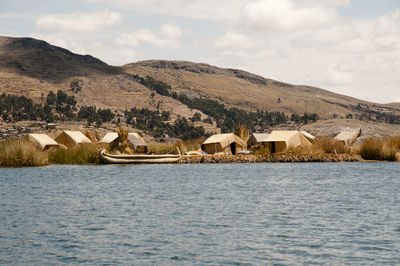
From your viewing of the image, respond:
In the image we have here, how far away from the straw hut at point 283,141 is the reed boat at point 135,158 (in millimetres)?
9945

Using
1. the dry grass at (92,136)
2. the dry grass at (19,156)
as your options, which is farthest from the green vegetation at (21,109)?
the dry grass at (19,156)

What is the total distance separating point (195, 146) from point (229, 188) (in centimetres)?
3034

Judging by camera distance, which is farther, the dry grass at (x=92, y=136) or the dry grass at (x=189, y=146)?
the dry grass at (x=92, y=136)

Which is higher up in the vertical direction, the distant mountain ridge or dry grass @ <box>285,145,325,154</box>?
the distant mountain ridge

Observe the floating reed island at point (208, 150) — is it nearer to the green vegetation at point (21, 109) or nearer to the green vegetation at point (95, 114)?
the green vegetation at point (21, 109)

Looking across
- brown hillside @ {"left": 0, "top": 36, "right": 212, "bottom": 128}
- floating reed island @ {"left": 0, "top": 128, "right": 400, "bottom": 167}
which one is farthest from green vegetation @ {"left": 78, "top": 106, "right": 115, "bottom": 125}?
→ floating reed island @ {"left": 0, "top": 128, "right": 400, "bottom": 167}

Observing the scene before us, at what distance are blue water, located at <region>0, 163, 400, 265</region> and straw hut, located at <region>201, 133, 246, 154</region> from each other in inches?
839

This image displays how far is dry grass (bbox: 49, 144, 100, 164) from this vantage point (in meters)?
47.4

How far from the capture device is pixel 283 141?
54.4m

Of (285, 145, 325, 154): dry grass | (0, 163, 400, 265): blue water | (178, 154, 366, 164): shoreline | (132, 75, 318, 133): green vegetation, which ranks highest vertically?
(132, 75, 318, 133): green vegetation

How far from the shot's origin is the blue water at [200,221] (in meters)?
13.8

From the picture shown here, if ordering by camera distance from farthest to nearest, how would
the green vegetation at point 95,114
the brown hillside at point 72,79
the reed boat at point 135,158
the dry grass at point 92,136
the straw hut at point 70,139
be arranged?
the brown hillside at point 72,79
the green vegetation at point 95,114
the dry grass at point 92,136
the straw hut at point 70,139
the reed boat at point 135,158

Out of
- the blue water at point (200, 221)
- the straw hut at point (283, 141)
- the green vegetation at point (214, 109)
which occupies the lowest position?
the blue water at point (200, 221)

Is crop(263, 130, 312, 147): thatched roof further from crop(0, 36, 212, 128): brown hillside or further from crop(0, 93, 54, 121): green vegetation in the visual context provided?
crop(0, 36, 212, 128): brown hillside
